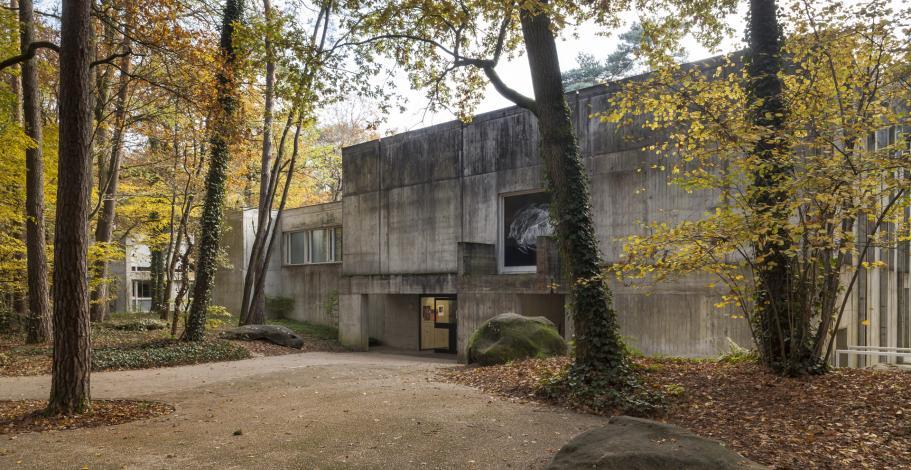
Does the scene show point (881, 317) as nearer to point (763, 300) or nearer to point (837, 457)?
point (763, 300)

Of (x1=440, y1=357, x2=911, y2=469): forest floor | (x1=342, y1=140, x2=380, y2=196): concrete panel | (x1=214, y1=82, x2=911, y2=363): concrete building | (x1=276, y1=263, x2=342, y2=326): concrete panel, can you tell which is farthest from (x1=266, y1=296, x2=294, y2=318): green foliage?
(x1=440, y1=357, x2=911, y2=469): forest floor

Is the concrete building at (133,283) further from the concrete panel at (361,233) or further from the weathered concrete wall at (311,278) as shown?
the concrete panel at (361,233)

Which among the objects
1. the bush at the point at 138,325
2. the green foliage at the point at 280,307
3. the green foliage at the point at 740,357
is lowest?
the green foliage at the point at 280,307

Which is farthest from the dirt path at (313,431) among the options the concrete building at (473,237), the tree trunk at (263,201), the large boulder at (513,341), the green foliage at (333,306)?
the green foliage at (333,306)

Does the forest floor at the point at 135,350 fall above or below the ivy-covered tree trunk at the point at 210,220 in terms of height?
below

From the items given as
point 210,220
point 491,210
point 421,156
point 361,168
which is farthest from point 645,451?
point 361,168

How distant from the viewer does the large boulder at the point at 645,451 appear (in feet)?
15.5

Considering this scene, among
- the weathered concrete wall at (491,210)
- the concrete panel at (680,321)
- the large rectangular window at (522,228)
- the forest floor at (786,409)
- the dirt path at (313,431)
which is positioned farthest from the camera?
the large rectangular window at (522,228)

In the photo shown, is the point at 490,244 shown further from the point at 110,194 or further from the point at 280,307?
the point at 280,307

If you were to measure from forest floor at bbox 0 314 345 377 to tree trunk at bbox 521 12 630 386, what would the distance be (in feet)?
33.2

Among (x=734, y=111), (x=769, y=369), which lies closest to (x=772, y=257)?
(x=769, y=369)

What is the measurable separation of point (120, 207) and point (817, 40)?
21874mm

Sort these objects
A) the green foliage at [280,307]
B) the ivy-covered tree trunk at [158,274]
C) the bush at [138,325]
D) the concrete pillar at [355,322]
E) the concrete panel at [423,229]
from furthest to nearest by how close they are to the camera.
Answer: the green foliage at [280,307] → the ivy-covered tree trunk at [158,274] → the concrete pillar at [355,322] → the concrete panel at [423,229] → the bush at [138,325]

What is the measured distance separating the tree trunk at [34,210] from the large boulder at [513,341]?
434 inches
